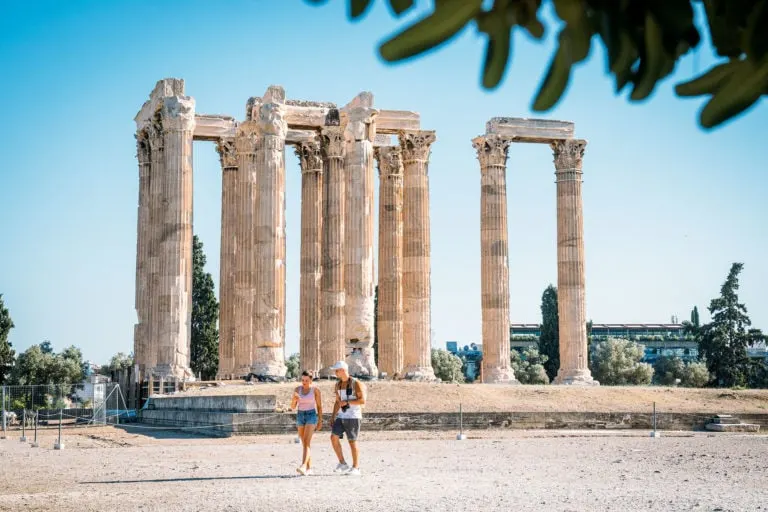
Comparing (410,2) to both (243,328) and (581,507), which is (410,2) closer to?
(581,507)

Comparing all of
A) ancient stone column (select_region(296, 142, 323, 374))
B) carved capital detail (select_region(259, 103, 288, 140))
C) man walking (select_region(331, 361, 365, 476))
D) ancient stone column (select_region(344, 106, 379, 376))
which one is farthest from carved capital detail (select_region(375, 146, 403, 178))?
man walking (select_region(331, 361, 365, 476))

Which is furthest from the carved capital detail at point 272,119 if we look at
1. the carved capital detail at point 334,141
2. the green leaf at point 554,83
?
the green leaf at point 554,83

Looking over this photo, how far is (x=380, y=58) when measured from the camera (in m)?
2.55

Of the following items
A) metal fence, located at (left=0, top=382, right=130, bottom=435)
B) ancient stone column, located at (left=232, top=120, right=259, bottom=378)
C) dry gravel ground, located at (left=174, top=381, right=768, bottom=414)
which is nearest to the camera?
dry gravel ground, located at (left=174, top=381, right=768, bottom=414)

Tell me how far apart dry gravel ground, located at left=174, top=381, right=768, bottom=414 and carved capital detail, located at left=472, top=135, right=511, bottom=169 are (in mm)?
11578

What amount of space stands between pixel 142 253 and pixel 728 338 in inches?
1534

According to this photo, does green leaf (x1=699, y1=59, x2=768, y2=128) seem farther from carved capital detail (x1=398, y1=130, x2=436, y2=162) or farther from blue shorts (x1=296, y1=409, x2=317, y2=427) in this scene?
carved capital detail (x1=398, y1=130, x2=436, y2=162)

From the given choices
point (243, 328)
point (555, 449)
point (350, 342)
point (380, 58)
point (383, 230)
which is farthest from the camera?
point (383, 230)

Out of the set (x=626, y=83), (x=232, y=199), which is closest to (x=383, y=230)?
(x=232, y=199)

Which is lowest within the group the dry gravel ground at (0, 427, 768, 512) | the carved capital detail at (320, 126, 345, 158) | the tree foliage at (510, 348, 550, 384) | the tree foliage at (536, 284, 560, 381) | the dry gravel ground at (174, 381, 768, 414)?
the dry gravel ground at (0, 427, 768, 512)

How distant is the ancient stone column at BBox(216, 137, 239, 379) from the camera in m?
47.3

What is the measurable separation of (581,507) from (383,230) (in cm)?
3541

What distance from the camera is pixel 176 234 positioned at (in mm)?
41812

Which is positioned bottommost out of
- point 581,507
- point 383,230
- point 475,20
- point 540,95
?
point 581,507
